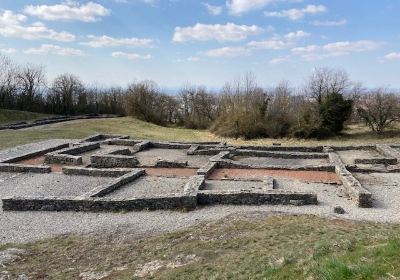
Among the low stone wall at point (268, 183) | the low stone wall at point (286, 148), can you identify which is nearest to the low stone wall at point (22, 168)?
the low stone wall at point (268, 183)

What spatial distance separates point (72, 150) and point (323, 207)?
15.3 m

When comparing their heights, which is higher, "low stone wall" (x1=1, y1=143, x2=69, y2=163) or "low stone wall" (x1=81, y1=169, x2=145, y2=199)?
"low stone wall" (x1=1, y1=143, x2=69, y2=163)

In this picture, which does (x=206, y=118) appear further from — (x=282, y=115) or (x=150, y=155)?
(x=150, y=155)

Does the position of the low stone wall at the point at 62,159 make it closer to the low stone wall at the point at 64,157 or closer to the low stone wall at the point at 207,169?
the low stone wall at the point at 64,157

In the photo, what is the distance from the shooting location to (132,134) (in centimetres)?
3984

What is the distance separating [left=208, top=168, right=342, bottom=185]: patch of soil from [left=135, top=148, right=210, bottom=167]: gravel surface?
2.16 m

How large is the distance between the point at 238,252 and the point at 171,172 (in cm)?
1031

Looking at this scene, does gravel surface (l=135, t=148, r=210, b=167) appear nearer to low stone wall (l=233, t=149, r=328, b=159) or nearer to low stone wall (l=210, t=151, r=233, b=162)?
low stone wall (l=210, t=151, r=233, b=162)

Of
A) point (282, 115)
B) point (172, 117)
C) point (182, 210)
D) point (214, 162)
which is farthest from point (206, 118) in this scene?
point (182, 210)

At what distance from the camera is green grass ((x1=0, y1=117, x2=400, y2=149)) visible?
31719mm

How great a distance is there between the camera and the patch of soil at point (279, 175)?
17906 mm

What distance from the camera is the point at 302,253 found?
320 inches

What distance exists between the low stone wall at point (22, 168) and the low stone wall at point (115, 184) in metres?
4.37

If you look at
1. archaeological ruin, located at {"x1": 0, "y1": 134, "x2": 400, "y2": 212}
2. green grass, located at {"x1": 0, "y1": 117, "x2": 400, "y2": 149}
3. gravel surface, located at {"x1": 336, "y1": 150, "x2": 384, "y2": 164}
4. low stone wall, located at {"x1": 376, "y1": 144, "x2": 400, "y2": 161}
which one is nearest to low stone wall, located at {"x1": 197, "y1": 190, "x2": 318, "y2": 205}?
archaeological ruin, located at {"x1": 0, "y1": 134, "x2": 400, "y2": 212}
